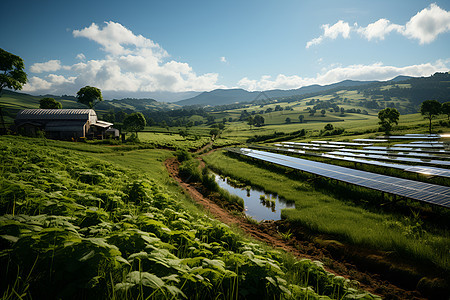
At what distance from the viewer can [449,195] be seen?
12.2 m

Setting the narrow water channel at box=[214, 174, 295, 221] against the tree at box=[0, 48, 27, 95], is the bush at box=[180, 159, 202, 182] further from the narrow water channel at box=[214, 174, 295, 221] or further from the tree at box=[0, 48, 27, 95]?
the tree at box=[0, 48, 27, 95]

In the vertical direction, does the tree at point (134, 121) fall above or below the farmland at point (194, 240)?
above

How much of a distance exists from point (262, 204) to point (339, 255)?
8433mm

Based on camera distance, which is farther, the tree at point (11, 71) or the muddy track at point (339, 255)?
the tree at point (11, 71)

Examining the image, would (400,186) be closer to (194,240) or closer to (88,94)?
(194,240)

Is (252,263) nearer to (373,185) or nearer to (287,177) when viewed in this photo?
(373,185)

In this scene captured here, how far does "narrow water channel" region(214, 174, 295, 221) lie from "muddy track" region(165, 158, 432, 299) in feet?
4.94

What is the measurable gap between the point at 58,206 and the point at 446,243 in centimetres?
1525

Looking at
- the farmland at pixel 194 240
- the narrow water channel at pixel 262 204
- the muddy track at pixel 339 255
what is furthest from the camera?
the narrow water channel at pixel 262 204

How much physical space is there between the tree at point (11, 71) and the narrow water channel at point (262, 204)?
53.6m

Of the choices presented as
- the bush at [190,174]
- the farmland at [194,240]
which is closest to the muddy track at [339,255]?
the farmland at [194,240]

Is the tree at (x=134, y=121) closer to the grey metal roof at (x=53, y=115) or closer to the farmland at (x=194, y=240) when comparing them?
the grey metal roof at (x=53, y=115)

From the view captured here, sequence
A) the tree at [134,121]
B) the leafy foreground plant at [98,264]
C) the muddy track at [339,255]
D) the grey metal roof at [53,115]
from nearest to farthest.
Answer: the leafy foreground plant at [98,264] → the muddy track at [339,255] → the grey metal roof at [53,115] → the tree at [134,121]

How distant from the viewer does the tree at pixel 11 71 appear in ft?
132
